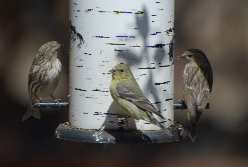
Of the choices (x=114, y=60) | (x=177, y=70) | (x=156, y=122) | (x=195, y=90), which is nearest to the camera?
(x=156, y=122)

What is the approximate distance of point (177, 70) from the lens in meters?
11.6

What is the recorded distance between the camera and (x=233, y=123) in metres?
12.3

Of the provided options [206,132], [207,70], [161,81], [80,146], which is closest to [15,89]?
[80,146]

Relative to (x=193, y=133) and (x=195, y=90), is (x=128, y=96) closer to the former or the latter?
(x=193, y=133)

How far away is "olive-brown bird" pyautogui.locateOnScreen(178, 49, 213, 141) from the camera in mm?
8078

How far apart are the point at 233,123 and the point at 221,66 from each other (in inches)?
31.5

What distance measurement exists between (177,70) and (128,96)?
4251 millimetres

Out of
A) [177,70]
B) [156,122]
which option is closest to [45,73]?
[156,122]

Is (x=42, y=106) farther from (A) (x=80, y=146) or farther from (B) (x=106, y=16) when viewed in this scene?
(A) (x=80, y=146)

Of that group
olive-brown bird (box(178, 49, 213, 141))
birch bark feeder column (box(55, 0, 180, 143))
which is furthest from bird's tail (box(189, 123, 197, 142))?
birch bark feeder column (box(55, 0, 180, 143))

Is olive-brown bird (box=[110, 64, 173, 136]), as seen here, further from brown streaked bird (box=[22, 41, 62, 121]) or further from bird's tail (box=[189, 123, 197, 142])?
brown streaked bird (box=[22, 41, 62, 121])

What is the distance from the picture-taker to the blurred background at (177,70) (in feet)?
38.9

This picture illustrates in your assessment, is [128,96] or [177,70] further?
[177,70]

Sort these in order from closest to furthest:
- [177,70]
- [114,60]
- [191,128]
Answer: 1. [114,60]
2. [191,128]
3. [177,70]
